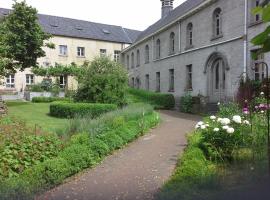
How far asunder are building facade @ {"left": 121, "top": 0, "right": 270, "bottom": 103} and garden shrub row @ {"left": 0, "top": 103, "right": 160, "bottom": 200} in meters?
6.26

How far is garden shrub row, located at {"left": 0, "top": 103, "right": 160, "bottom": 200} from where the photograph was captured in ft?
19.9

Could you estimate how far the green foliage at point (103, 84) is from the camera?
764 inches

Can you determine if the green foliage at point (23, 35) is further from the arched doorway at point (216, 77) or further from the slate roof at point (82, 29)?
the slate roof at point (82, 29)

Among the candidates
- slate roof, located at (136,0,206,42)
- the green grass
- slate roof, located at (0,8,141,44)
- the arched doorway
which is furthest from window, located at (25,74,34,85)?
the arched doorway

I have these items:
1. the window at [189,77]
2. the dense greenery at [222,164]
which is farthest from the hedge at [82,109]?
the window at [189,77]

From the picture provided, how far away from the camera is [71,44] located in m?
43.7

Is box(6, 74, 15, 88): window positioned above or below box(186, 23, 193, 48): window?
below

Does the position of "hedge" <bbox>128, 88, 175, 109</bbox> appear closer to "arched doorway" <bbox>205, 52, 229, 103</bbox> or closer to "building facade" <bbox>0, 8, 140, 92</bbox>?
"arched doorway" <bbox>205, 52, 229, 103</bbox>

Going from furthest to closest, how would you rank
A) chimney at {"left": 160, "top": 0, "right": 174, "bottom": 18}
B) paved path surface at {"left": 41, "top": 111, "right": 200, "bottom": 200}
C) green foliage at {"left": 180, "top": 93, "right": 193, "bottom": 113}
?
chimney at {"left": 160, "top": 0, "right": 174, "bottom": 18} → green foliage at {"left": 180, "top": 93, "right": 193, "bottom": 113} → paved path surface at {"left": 41, "top": 111, "right": 200, "bottom": 200}

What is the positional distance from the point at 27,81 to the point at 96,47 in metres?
9.94

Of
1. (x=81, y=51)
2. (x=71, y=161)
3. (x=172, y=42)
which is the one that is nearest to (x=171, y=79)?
(x=172, y=42)

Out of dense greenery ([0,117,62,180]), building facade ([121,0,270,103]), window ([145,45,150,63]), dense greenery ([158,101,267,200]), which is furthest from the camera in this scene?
window ([145,45,150,63])

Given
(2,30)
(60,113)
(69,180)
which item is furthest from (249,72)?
(2,30)

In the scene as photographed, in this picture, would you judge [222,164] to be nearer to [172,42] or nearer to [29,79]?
[172,42]
